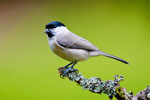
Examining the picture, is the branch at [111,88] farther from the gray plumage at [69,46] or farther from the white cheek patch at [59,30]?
the white cheek patch at [59,30]

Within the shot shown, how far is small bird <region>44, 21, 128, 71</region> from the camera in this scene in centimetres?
147

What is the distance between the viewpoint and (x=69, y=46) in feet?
4.92

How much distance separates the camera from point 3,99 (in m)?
1.57

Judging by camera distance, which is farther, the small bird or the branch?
the small bird

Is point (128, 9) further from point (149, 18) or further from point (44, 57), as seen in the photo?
point (44, 57)

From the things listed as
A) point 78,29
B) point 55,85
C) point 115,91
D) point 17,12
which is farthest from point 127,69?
point 17,12

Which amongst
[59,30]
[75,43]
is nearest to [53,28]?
[59,30]

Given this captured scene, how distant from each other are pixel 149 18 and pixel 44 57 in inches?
38.7

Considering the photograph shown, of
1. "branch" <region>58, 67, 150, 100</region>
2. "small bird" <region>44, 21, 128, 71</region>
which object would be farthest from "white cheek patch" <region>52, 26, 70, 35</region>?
"branch" <region>58, 67, 150, 100</region>

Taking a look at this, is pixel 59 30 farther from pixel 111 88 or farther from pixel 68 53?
pixel 111 88

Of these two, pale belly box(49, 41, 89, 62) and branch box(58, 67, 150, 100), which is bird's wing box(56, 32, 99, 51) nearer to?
pale belly box(49, 41, 89, 62)

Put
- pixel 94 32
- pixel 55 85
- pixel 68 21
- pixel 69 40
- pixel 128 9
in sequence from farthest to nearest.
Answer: pixel 128 9 → pixel 68 21 → pixel 94 32 → pixel 55 85 → pixel 69 40

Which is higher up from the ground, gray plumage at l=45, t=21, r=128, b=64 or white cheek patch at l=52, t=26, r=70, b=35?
white cheek patch at l=52, t=26, r=70, b=35

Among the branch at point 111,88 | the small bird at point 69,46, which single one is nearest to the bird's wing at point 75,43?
the small bird at point 69,46
